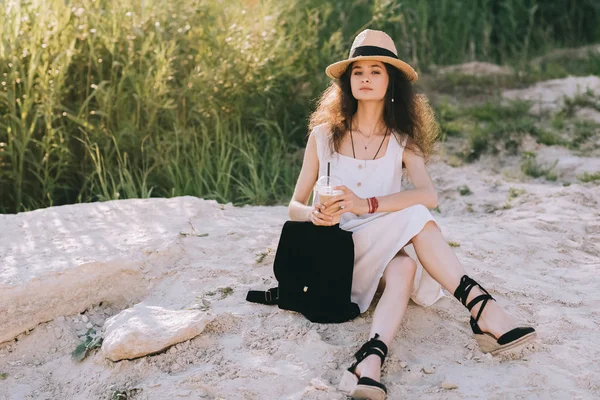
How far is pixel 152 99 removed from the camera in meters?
5.27

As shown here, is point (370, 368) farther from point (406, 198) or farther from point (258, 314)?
point (406, 198)

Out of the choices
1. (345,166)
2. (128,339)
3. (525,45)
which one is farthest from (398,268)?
(525,45)

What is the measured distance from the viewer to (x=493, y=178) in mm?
5668

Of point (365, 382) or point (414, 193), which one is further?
point (414, 193)

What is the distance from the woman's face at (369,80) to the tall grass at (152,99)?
1867mm

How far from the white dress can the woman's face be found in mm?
222

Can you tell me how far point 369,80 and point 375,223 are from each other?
2.20 feet

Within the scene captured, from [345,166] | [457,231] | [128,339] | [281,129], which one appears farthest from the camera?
[281,129]

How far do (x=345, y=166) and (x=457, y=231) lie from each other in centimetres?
116

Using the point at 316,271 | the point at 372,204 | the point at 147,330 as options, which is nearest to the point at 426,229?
the point at 372,204

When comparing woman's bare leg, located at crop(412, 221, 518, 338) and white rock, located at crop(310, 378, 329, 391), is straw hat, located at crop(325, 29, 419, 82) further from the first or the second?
white rock, located at crop(310, 378, 329, 391)

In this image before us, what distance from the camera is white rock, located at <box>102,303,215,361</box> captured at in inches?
121

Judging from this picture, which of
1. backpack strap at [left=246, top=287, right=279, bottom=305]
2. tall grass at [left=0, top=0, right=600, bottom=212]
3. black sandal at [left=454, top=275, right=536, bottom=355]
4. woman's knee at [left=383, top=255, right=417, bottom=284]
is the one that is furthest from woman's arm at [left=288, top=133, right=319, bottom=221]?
tall grass at [left=0, top=0, right=600, bottom=212]

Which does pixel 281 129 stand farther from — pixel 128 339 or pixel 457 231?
pixel 128 339
